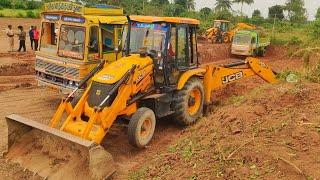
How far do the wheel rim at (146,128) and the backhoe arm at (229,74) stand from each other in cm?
256

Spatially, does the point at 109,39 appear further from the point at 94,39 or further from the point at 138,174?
the point at 138,174

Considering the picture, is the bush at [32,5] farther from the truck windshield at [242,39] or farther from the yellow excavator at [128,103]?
Answer: the yellow excavator at [128,103]

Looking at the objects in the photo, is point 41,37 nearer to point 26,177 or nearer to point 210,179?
point 26,177

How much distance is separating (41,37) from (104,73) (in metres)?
3.69

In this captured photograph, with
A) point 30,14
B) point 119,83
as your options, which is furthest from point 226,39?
point 119,83

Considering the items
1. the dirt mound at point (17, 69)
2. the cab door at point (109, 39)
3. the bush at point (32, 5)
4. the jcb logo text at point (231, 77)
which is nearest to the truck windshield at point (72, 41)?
the cab door at point (109, 39)

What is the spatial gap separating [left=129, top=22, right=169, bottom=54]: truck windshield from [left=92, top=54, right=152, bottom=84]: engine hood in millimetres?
302

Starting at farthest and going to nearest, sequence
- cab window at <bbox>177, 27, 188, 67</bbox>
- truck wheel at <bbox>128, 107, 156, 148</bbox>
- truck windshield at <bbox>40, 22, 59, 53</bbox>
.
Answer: truck windshield at <bbox>40, 22, 59, 53</bbox> < cab window at <bbox>177, 27, 188, 67</bbox> < truck wheel at <bbox>128, 107, 156, 148</bbox>

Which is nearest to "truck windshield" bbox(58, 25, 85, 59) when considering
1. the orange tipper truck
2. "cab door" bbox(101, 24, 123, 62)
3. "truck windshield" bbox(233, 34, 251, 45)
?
the orange tipper truck

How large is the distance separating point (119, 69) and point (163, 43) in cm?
117

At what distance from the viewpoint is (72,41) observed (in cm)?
1016

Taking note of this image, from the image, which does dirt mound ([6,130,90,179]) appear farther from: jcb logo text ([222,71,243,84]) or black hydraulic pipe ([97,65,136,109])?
jcb logo text ([222,71,243,84])

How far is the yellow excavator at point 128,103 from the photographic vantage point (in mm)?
6637

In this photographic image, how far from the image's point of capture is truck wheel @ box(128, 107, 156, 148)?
7.57 meters
